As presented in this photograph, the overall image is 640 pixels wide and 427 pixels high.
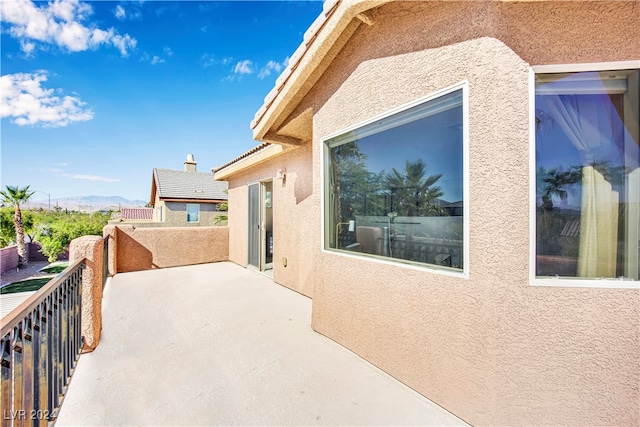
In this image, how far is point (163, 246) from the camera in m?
10.2

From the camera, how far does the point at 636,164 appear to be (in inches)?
87.5

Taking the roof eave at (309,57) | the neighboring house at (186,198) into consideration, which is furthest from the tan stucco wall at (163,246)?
the neighboring house at (186,198)

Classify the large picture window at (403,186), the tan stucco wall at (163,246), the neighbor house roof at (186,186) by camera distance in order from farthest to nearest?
the neighbor house roof at (186,186) → the tan stucco wall at (163,246) → the large picture window at (403,186)

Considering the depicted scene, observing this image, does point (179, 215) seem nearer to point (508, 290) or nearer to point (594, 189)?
point (508, 290)

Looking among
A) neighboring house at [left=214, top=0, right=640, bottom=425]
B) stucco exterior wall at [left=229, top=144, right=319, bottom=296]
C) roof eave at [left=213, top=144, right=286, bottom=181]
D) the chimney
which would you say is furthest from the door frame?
the chimney

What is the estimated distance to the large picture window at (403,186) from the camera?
2867 mm

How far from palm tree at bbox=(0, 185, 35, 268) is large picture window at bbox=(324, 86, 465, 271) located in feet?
80.6

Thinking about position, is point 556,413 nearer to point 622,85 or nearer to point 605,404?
point 605,404

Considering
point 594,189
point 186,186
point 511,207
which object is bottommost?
point 511,207

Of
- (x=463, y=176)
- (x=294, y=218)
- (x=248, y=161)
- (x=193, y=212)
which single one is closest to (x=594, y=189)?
(x=463, y=176)

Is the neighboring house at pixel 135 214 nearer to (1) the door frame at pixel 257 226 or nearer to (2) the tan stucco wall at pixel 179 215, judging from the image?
(2) the tan stucco wall at pixel 179 215

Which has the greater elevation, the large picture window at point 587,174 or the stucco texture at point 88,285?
the large picture window at point 587,174

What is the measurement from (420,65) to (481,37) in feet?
2.16

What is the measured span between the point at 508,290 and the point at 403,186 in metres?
1.70
